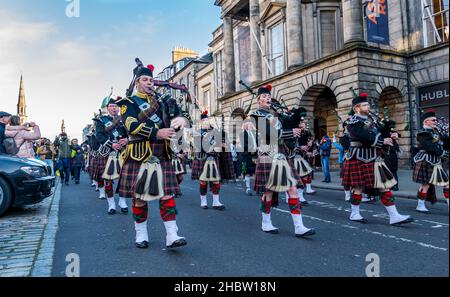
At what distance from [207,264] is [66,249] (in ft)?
6.19

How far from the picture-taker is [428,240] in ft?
15.6

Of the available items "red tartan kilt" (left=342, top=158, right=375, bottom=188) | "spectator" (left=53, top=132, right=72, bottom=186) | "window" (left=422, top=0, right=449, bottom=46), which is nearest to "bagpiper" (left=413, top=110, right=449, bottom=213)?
"red tartan kilt" (left=342, top=158, right=375, bottom=188)

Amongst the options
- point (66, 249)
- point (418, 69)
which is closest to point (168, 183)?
point (66, 249)

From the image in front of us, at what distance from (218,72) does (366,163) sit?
34594mm

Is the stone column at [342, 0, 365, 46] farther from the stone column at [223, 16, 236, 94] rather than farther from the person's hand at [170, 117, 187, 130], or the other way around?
the person's hand at [170, 117, 187, 130]

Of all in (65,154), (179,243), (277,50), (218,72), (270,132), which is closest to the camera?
(179,243)

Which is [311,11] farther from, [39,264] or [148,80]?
[39,264]

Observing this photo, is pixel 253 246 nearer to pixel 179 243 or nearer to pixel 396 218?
pixel 179 243

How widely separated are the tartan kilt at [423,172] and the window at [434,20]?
12.8 meters

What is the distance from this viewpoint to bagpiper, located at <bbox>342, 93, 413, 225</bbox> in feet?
19.0

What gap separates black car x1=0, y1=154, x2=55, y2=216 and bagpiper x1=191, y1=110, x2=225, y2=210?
133 inches

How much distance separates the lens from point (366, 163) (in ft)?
20.0

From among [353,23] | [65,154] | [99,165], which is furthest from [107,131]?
[353,23]

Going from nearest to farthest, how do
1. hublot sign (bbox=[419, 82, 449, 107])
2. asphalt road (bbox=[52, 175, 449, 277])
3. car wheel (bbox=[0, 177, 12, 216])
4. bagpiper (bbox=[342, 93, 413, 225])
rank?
asphalt road (bbox=[52, 175, 449, 277]) < bagpiper (bbox=[342, 93, 413, 225]) < car wheel (bbox=[0, 177, 12, 216]) < hublot sign (bbox=[419, 82, 449, 107])
